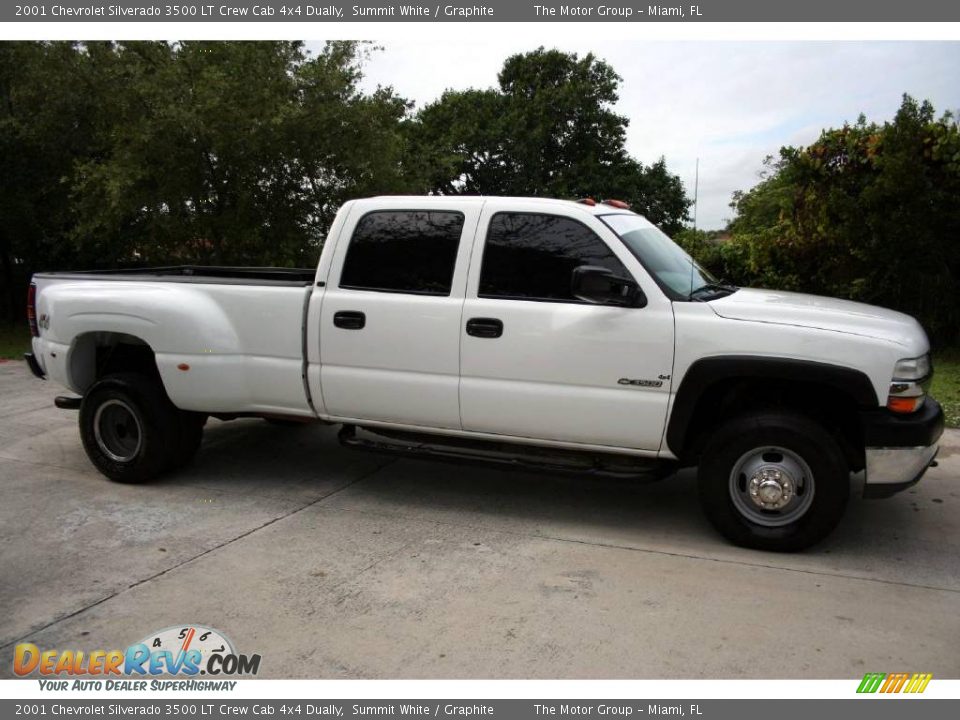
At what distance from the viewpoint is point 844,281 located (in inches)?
429

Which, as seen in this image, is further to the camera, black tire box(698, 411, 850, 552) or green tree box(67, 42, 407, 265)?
green tree box(67, 42, 407, 265)

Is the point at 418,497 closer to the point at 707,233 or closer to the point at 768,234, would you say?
the point at 768,234

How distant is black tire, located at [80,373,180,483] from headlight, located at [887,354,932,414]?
4540 millimetres

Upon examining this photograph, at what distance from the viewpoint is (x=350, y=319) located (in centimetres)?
502

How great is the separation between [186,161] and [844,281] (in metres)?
9.50

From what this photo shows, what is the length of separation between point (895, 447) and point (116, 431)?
5.05m

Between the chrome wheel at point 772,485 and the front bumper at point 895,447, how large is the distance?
0.33 metres

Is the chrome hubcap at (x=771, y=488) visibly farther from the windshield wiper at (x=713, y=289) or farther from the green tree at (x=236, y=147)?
the green tree at (x=236, y=147)

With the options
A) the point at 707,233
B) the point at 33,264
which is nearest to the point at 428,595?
the point at 707,233

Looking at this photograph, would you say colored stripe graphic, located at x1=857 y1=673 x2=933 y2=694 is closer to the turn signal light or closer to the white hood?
the turn signal light

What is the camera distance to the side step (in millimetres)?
4633

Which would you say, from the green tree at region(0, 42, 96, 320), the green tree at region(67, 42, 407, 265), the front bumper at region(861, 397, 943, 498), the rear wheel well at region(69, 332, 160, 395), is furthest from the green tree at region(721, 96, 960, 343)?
the green tree at region(0, 42, 96, 320)

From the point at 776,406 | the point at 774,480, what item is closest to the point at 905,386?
the point at 776,406

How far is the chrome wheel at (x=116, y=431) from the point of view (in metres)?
5.67
